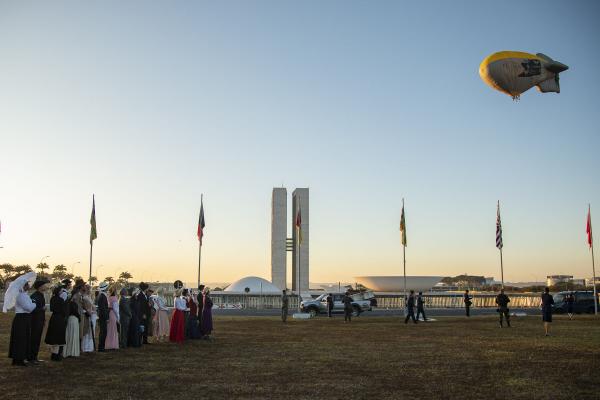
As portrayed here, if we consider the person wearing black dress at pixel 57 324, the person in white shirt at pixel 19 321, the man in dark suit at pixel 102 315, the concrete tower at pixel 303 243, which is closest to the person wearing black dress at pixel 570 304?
the man in dark suit at pixel 102 315

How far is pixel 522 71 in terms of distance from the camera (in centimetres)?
2441

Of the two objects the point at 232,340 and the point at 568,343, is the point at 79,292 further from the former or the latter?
the point at 568,343

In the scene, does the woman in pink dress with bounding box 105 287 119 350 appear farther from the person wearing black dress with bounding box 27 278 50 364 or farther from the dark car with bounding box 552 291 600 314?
the dark car with bounding box 552 291 600 314

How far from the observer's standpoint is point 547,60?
24969 millimetres

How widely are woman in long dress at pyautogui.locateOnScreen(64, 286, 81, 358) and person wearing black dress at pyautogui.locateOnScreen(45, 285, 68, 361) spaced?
326mm

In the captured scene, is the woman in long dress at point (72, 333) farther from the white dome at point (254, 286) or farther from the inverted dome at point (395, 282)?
the inverted dome at point (395, 282)

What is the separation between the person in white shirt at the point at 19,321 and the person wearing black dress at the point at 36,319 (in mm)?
261

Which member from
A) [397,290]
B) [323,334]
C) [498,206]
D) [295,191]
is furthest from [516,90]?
[397,290]

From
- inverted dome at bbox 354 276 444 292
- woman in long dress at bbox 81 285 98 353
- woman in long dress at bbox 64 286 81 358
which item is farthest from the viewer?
inverted dome at bbox 354 276 444 292

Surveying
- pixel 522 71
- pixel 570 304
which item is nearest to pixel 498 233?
pixel 570 304

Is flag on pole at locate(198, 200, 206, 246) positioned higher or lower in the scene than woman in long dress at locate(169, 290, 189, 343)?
higher

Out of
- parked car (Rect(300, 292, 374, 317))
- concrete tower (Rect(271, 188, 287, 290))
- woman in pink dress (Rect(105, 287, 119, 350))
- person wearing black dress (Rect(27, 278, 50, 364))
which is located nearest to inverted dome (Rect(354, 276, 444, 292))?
concrete tower (Rect(271, 188, 287, 290))

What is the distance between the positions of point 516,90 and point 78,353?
20.4 m

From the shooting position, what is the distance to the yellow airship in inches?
961
